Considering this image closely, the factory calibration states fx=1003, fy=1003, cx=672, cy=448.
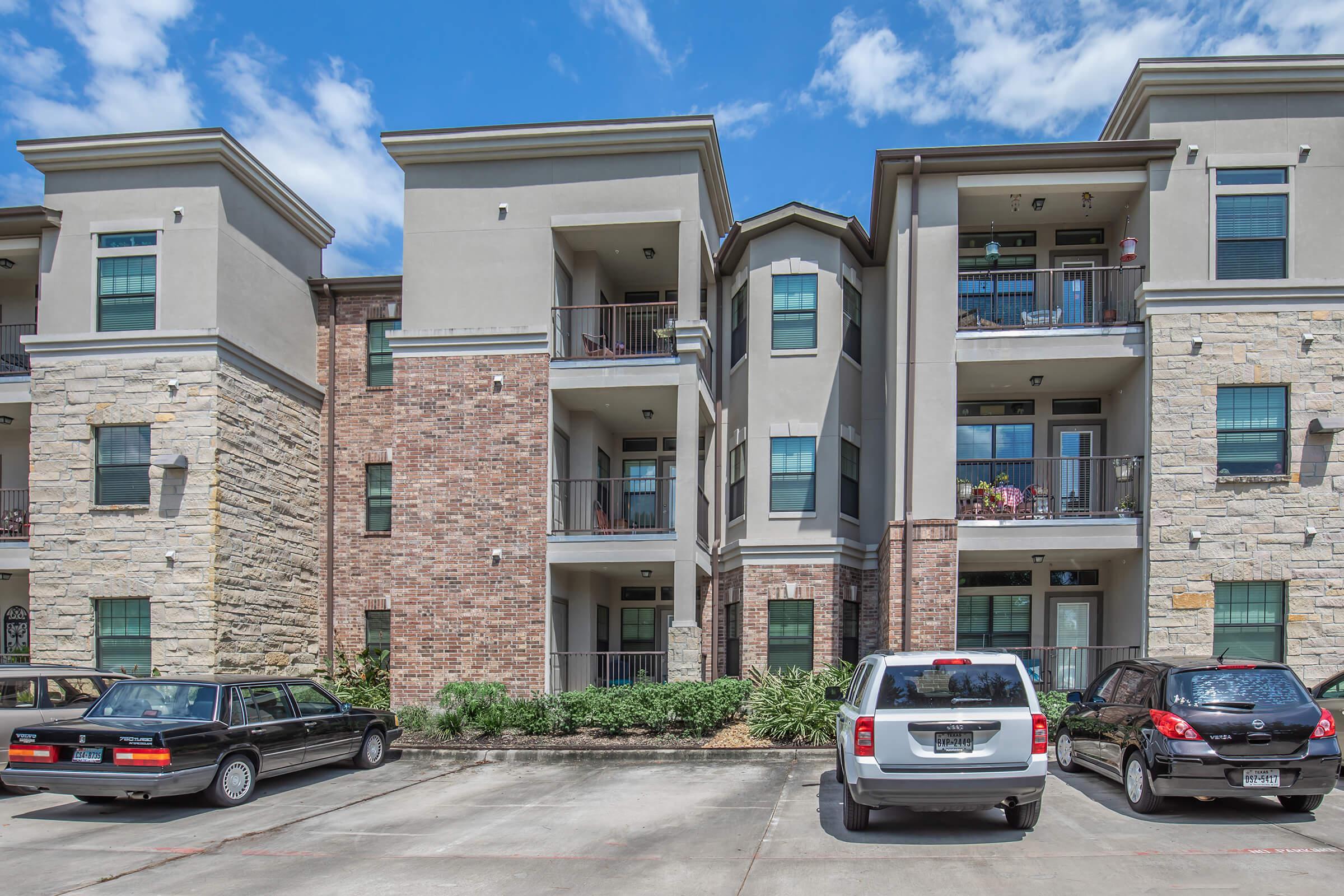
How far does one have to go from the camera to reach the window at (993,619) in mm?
19312

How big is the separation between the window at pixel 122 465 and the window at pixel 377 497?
15.0 ft

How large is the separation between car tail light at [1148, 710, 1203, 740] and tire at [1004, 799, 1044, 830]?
143 cm

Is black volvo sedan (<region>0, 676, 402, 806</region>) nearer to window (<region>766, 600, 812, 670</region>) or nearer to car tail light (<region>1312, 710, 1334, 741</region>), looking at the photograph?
window (<region>766, 600, 812, 670</region>)

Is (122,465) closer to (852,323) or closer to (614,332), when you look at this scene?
(614,332)

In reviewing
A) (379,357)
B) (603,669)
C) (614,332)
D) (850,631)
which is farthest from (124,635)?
(850,631)

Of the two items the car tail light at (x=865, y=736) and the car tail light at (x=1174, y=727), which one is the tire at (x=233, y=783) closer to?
the car tail light at (x=865, y=736)

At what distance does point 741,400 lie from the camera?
66.3 feet

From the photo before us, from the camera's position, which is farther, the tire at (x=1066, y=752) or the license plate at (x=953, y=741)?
the tire at (x=1066, y=752)

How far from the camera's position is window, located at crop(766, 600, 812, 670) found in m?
18.8

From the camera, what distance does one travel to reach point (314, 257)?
2252 centimetres

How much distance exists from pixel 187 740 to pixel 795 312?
1305 cm

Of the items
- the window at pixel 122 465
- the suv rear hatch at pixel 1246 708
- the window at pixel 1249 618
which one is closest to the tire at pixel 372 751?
the window at pixel 122 465

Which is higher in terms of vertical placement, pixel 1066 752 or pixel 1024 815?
pixel 1024 815

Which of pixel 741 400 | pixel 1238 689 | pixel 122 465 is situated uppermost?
pixel 741 400
